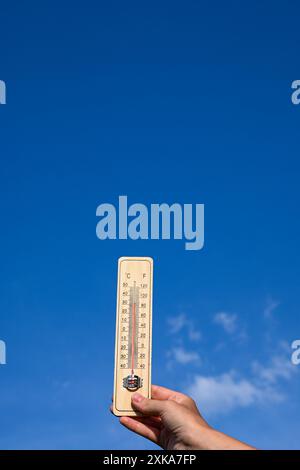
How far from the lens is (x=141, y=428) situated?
400 centimetres

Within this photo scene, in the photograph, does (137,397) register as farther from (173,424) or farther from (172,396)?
(173,424)

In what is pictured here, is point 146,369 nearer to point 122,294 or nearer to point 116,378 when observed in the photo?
point 116,378

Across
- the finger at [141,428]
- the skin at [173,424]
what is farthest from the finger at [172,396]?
the finger at [141,428]

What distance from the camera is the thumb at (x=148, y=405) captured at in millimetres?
3721

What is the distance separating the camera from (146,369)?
13.9ft

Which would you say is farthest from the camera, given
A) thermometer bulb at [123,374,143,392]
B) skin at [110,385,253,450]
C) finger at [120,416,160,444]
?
thermometer bulb at [123,374,143,392]

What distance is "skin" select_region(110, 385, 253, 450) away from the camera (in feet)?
11.0

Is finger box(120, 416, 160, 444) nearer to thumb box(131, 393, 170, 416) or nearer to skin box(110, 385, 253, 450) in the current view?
skin box(110, 385, 253, 450)

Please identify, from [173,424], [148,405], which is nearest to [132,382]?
[148,405]

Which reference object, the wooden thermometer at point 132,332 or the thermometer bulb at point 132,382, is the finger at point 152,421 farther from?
the thermometer bulb at point 132,382

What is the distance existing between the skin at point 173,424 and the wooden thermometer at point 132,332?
92 mm

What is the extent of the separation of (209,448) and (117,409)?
3.19 ft

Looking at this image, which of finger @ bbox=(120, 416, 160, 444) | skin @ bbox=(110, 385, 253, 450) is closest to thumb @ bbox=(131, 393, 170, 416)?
skin @ bbox=(110, 385, 253, 450)
